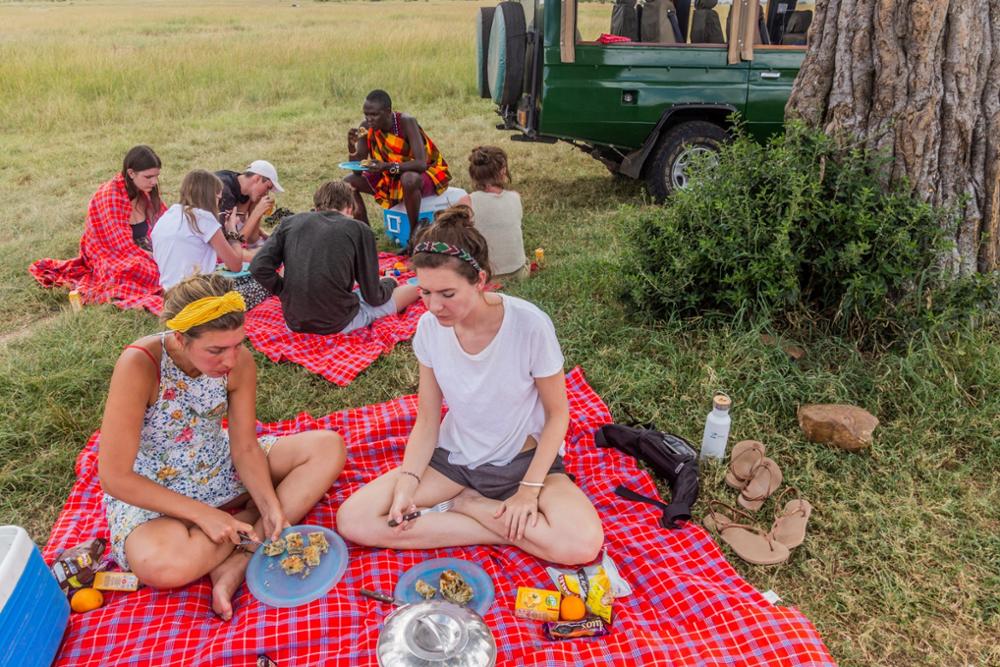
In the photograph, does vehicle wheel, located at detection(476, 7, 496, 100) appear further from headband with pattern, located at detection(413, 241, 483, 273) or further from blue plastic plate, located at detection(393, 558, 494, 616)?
blue plastic plate, located at detection(393, 558, 494, 616)

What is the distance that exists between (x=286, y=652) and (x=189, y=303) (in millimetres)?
1127

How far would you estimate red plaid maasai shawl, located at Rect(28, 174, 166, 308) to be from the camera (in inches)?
185

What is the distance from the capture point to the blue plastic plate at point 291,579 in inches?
89.0

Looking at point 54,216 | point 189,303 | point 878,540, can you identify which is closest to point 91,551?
point 189,303

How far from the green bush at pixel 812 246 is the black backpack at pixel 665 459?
1.01 meters

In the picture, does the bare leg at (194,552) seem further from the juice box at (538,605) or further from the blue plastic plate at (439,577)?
the juice box at (538,605)

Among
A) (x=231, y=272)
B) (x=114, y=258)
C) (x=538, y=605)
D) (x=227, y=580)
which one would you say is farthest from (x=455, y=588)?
(x=114, y=258)

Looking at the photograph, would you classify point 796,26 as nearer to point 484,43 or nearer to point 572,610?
point 484,43

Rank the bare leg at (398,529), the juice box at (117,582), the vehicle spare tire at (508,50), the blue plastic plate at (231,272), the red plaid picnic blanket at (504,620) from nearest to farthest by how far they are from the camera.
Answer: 1. the red plaid picnic blanket at (504,620)
2. the juice box at (117,582)
3. the bare leg at (398,529)
4. the blue plastic plate at (231,272)
5. the vehicle spare tire at (508,50)

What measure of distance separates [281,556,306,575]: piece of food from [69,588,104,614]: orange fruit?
0.60m

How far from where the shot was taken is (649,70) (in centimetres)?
582

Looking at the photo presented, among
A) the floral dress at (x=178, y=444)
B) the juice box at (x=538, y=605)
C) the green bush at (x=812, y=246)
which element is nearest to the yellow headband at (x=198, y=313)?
the floral dress at (x=178, y=444)

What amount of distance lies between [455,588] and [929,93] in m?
3.27

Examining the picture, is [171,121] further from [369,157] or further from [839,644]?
[839,644]
